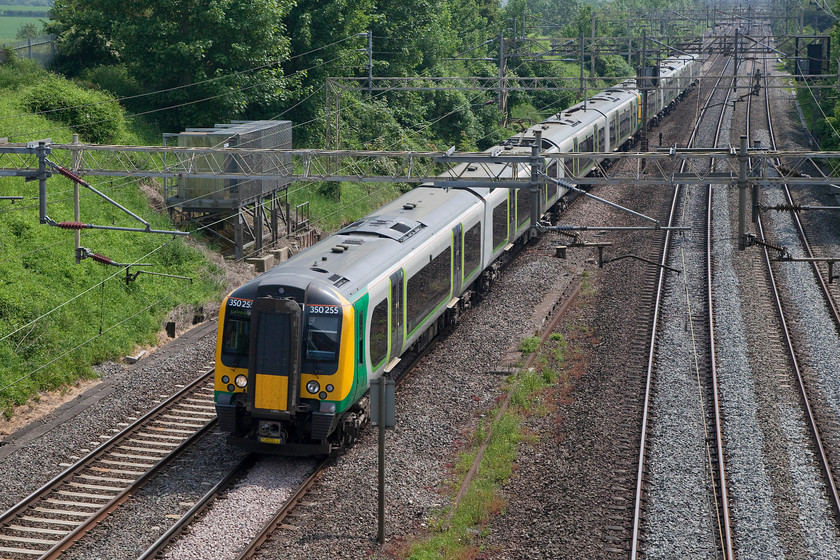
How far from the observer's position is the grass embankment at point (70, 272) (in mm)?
19219

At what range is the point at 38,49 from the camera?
35969mm

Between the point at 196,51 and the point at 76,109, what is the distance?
14.6 feet

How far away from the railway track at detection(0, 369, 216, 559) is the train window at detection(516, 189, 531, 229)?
1191cm

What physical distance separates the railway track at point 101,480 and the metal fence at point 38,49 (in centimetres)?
2261

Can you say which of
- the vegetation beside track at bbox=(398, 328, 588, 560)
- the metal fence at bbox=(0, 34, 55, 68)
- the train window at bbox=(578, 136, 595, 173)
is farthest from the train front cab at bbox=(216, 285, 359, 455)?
the metal fence at bbox=(0, 34, 55, 68)

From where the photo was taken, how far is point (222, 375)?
14.4m

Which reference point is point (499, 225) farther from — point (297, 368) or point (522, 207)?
point (297, 368)

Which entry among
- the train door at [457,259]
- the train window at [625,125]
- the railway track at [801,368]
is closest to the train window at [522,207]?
the train door at [457,259]

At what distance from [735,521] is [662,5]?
123144 mm

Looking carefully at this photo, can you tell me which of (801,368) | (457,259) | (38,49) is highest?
(38,49)

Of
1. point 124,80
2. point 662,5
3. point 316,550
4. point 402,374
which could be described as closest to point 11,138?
point 124,80

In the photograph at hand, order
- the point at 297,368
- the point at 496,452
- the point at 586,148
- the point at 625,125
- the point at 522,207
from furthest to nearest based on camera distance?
1. the point at 625,125
2. the point at 586,148
3. the point at 522,207
4. the point at 496,452
5. the point at 297,368

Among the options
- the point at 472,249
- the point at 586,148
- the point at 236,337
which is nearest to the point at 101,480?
the point at 236,337

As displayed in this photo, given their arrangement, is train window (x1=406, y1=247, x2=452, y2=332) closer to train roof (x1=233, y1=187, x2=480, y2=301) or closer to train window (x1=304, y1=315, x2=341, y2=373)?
train roof (x1=233, y1=187, x2=480, y2=301)
